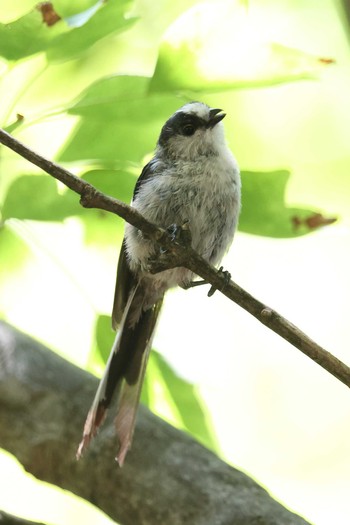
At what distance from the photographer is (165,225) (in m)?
2.95

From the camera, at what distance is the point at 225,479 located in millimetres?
2404

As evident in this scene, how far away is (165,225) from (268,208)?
78cm

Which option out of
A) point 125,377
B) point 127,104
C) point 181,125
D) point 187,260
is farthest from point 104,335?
point 181,125

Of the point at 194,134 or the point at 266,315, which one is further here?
the point at 194,134

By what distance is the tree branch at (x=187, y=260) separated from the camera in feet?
5.89

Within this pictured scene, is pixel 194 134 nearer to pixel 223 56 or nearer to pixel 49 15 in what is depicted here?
pixel 223 56

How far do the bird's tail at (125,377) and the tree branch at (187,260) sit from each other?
2.38 feet

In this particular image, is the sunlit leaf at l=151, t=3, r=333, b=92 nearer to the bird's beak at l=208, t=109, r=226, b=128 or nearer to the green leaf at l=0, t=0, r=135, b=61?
the green leaf at l=0, t=0, r=135, b=61

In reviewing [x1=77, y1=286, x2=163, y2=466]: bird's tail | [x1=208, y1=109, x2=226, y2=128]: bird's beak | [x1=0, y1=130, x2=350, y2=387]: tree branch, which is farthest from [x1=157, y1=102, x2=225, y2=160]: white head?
[x1=0, y1=130, x2=350, y2=387]: tree branch

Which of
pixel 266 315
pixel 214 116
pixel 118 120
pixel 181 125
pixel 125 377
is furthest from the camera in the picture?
pixel 181 125

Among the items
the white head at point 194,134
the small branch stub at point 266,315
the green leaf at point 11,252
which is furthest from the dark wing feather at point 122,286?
the small branch stub at point 266,315

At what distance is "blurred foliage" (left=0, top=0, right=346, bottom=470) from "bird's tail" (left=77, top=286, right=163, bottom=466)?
0.08 metres

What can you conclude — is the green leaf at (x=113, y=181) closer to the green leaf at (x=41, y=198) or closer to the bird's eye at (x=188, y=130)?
the green leaf at (x=41, y=198)

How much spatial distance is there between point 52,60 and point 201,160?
3.35ft
